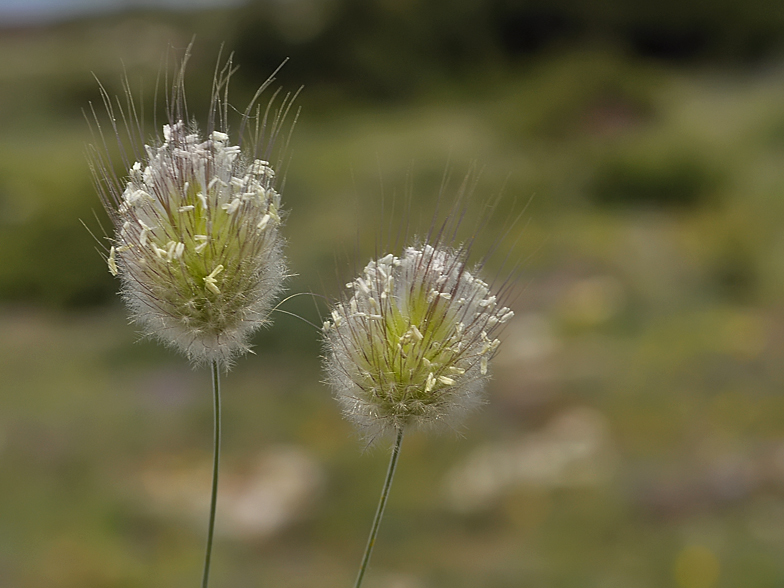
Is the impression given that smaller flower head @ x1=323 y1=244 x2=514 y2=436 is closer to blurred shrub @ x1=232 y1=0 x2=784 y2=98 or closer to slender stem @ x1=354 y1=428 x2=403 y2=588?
slender stem @ x1=354 y1=428 x2=403 y2=588

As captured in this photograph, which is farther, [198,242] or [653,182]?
[653,182]

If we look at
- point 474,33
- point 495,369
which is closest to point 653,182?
point 495,369

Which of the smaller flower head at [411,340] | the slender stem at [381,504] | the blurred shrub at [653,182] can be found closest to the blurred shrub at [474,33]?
the blurred shrub at [653,182]

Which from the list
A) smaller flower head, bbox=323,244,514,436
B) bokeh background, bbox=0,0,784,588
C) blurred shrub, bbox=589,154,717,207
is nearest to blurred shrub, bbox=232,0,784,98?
bokeh background, bbox=0,0,784,588

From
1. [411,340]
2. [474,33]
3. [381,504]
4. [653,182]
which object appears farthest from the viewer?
[474,33]

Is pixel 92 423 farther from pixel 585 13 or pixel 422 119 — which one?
pixel 585 13

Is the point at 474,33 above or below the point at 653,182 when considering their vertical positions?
above

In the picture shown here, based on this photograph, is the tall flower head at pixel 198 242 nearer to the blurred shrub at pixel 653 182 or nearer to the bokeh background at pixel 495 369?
the bokeh background at pixel 495 369

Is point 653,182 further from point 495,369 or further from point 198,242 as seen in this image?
point 198,242
